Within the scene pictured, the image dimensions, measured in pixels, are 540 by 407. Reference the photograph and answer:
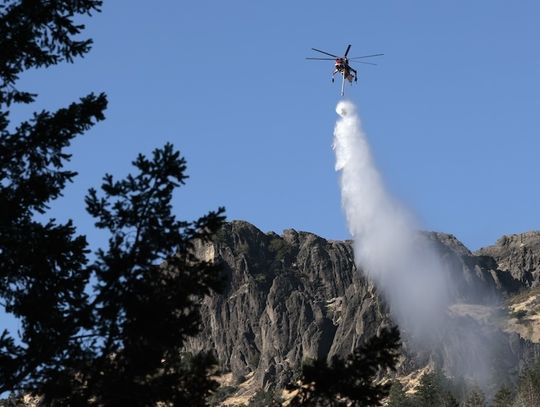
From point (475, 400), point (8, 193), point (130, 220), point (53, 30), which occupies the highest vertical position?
point (475, 400)

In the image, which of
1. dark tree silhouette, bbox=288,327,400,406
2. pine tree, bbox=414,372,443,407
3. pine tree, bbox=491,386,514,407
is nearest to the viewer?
dark tree silhouette, bbox=288,327,400,406

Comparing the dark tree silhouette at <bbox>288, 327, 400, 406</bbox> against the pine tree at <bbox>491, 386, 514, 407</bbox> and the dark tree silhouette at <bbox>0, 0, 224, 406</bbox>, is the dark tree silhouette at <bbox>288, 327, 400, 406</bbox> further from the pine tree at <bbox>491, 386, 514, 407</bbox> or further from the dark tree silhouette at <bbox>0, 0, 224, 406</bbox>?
the pine tree at <bbox>491, 386, 514, 407</bbox>

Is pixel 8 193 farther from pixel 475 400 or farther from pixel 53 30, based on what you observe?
pixel 475 400

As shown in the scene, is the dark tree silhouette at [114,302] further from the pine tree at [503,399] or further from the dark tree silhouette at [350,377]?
the pine tree at [503,399]

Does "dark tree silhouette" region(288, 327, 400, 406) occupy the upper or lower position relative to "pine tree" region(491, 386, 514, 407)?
lower

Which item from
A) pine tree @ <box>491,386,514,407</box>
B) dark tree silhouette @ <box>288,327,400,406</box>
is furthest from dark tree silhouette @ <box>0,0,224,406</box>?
pine tree @ <box>491,386,514,407</box>

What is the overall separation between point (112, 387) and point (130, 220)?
3142 millimetres

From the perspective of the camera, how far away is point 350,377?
22719 millimetres

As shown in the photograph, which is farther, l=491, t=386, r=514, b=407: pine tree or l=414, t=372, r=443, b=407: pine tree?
l=414, t=372, r=443, b=407: pine tree

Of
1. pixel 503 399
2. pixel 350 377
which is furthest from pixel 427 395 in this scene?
pixel 350 377

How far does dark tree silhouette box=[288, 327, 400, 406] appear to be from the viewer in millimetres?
22359

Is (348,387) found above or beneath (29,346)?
beneath

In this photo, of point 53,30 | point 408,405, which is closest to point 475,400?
point 408,405

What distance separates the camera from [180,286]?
76.0ft
